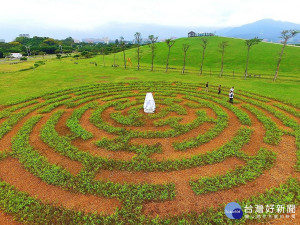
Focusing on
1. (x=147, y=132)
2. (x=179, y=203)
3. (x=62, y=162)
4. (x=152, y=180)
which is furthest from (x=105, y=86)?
(x=179, y=203)

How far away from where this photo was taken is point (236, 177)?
11500mm

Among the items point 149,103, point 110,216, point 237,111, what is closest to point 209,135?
point 237,111

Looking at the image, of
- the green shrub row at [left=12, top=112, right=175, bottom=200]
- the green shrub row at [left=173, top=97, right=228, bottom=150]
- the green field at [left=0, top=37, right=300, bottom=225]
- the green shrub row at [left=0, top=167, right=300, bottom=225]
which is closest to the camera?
the green shrub row at [left=0, top=167, right=300, bottom=225]

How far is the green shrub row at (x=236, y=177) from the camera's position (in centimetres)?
1080

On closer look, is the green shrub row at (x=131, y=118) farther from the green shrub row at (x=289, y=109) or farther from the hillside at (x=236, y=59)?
the hillside at (x=236, y=59)

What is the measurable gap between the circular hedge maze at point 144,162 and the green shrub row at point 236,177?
0.20 feet

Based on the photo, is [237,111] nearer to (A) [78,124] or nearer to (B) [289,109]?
(B) [289,109]

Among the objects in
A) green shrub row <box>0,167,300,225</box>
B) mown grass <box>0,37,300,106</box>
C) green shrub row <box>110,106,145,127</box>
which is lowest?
green shrub row <box>0,167,300,225</box>

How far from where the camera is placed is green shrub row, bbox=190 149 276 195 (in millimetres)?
10805

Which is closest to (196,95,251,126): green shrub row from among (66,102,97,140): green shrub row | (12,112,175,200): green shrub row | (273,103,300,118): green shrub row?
(273,103,300,118): green shrub row

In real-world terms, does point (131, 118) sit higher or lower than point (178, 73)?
lower

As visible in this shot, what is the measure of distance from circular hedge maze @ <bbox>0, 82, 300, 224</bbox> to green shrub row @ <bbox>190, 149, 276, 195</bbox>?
0.20ft

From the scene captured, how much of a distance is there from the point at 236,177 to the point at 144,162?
6.10m

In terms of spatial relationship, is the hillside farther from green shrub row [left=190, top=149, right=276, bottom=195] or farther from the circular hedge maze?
green shrub row [left=190, top=149, right=276, bottom=195]
